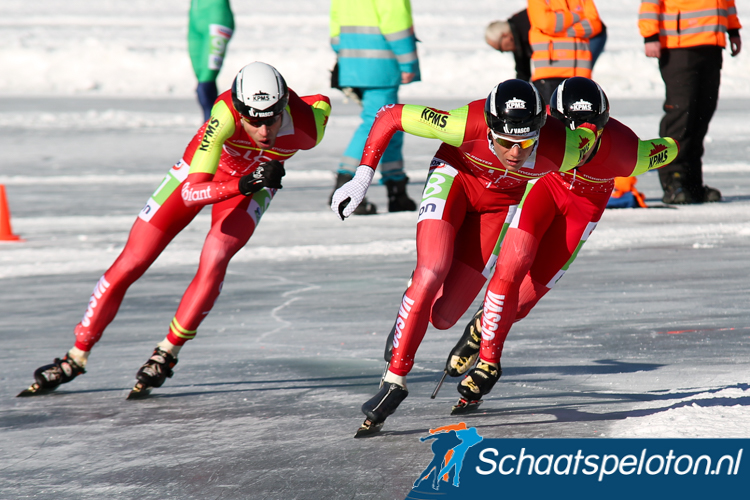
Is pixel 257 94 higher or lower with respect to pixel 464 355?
higher

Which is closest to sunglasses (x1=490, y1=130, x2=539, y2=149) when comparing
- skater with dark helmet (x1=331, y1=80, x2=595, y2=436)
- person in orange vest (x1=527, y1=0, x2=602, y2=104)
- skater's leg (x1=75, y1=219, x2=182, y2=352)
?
skater with dark helmet (x1=331, y1=80, x2=595, y2=436)

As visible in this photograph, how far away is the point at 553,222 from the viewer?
4.75 m

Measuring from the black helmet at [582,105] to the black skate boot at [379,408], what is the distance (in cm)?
142

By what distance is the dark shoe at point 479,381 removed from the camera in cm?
409

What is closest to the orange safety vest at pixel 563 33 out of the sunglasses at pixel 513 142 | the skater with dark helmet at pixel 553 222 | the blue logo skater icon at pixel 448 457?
the skater with dark helmet at pixel 553 222

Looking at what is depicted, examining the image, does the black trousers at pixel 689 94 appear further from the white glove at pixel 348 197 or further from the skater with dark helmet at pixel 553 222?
the white glove at pixel 348 197

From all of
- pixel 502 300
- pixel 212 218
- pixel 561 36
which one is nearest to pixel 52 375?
pixel 212 218

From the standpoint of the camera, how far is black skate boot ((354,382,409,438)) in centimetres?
383

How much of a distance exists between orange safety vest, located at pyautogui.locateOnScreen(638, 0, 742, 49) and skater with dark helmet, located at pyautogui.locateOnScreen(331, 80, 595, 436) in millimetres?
5345

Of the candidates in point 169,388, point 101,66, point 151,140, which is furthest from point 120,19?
point 169,388

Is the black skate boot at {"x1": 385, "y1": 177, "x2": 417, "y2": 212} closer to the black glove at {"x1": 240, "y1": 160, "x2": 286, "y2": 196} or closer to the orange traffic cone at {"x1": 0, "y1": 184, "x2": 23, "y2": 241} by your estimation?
the orange traffic cone at {"x1": 0, "y1": 184, "x2": 23, "y2": 241}

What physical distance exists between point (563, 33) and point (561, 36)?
3 cm

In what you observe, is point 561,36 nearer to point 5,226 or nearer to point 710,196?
point 710,196

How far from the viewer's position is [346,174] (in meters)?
9.19
